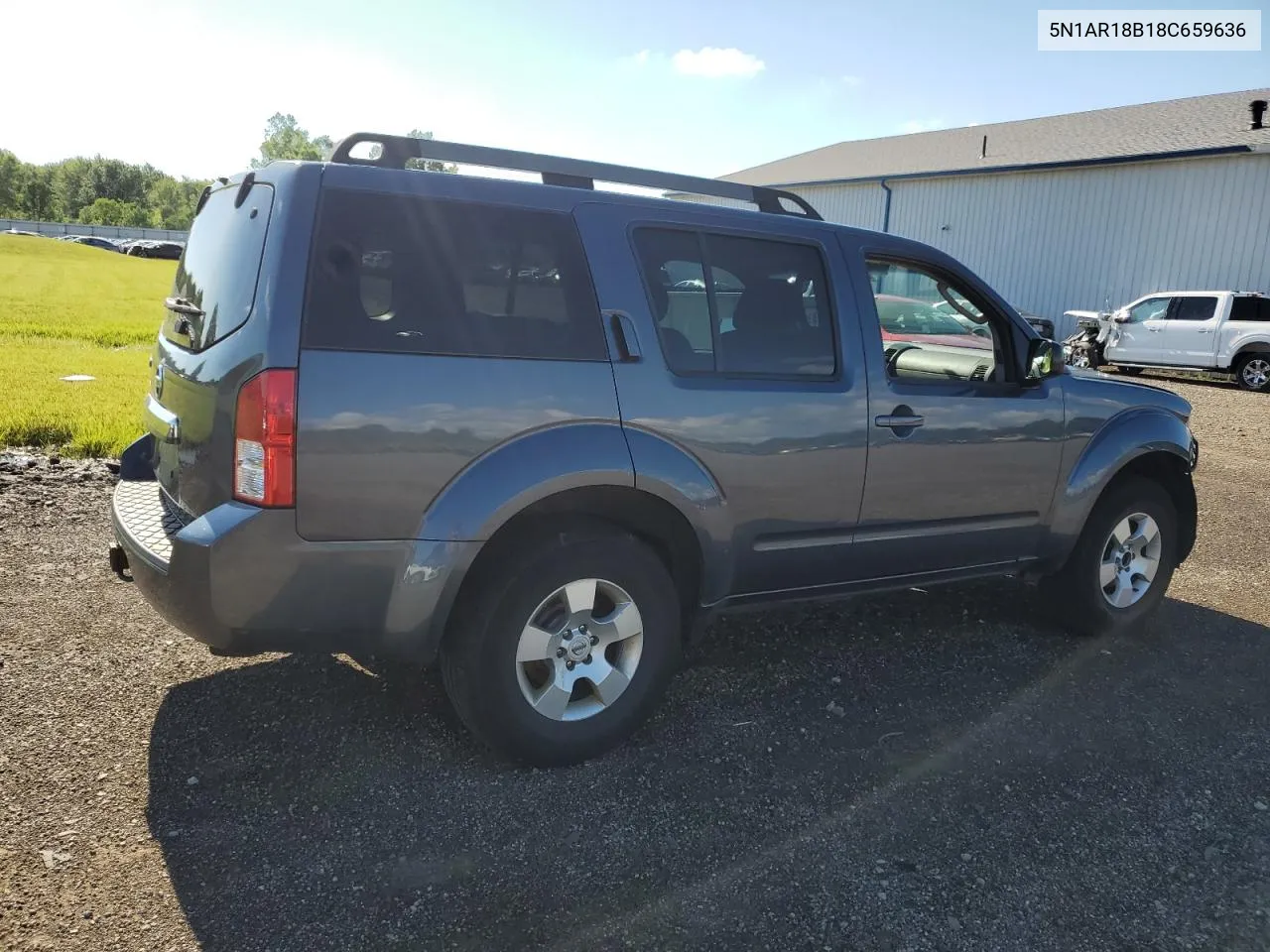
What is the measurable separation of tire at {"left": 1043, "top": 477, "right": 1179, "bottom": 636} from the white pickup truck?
50.2 ft

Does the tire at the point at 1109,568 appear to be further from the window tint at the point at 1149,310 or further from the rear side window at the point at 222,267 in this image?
the window tint at the point at 1149,310

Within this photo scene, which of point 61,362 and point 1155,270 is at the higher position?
point 1155,270

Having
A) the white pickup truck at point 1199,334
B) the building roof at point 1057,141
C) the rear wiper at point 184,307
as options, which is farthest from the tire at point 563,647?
the building roof at point 1057,141

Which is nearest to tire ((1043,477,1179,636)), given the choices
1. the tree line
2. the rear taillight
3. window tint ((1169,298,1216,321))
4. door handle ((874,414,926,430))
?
door handle ((874,414,926,430))

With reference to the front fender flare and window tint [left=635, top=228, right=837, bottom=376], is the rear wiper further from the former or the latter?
the front fender flare

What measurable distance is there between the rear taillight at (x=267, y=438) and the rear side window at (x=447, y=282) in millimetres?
169

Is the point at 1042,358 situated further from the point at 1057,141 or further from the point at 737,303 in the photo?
the point at 1057,141

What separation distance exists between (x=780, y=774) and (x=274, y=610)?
5.84 feet

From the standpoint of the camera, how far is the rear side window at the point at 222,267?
9.64 feet

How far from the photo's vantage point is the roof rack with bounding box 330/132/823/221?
10.6 ft

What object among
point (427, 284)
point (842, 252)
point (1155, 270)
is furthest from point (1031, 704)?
point (1155, 270)

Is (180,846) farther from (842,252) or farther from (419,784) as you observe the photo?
(842,252)

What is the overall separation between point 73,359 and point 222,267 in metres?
11.8

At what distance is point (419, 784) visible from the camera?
3.23m
